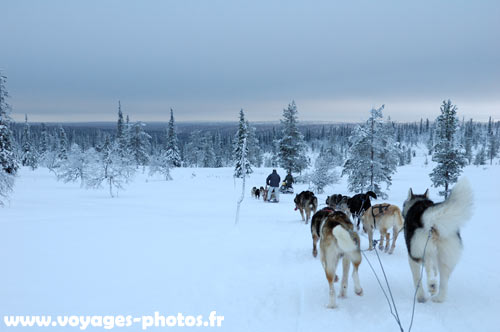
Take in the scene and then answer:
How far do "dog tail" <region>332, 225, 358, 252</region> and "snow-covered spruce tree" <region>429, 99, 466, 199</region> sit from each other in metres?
25.4

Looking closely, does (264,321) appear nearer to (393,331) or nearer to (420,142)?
(393,331)

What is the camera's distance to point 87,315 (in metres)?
3.72

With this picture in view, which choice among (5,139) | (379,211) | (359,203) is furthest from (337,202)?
(5,139)

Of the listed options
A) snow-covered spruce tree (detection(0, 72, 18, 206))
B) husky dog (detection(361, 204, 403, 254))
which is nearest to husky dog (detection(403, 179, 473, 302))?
husky dog (detection(361, 204, 403, 254))

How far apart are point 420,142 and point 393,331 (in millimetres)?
183106

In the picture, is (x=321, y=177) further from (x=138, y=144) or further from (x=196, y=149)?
(x=196, y=149)

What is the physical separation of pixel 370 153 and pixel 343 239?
2184 centimetres

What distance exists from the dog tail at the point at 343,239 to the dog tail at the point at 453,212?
954mm

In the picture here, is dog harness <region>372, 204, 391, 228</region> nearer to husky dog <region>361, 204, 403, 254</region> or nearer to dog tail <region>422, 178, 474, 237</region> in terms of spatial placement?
husky dog <region>361, 204, 403, 254</region>

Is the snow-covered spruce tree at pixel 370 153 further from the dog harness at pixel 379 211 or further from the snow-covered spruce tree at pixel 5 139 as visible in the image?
the snow-covered spruce tree at pixel 5 139

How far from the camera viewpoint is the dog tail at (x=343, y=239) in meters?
3.38

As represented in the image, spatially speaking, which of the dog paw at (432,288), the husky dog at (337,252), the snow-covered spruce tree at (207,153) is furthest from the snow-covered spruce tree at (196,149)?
the dog paw at (432,288)

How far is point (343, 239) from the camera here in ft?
11.2

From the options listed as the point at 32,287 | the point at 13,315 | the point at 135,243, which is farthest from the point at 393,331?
the point at 135,243
